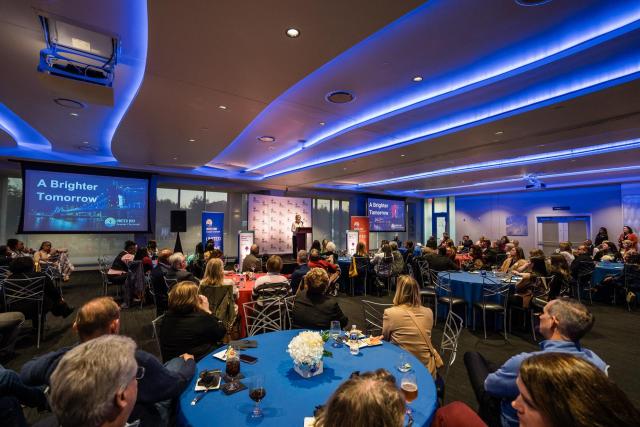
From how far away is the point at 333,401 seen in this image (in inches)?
35.0

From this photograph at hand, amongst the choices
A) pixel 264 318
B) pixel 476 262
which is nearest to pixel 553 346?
pixel 264 318

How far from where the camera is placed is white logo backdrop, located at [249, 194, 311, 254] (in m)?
11.7

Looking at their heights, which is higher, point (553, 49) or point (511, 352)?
point (553, 49)

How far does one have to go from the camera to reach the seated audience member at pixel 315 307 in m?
2.79

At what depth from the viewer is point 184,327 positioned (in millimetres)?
2291

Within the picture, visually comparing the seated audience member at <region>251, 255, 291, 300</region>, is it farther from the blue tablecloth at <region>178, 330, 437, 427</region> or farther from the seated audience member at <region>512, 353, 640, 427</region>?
the seated audience member at <region>512, 353, 640, 427</region>

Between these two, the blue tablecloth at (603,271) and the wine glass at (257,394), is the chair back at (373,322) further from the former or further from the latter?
the blue tablecloth at (603,271)

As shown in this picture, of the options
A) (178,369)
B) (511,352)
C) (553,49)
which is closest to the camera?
(178,369)

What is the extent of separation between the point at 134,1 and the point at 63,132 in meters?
4.88

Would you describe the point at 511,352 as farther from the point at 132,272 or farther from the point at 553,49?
the point at 132,272

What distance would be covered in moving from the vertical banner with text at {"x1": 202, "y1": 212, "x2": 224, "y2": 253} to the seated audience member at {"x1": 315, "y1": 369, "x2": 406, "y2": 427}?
32.8ft

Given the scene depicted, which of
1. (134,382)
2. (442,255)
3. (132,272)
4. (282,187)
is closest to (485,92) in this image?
(442,255)

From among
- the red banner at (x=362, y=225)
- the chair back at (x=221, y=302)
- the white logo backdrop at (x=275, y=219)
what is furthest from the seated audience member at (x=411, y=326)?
the red banner at (x=362, y=225)

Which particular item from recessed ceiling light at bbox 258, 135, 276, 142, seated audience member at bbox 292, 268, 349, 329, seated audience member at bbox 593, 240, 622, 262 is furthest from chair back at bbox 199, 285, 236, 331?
seated audience member at bbox 593, 240, 622, 262
